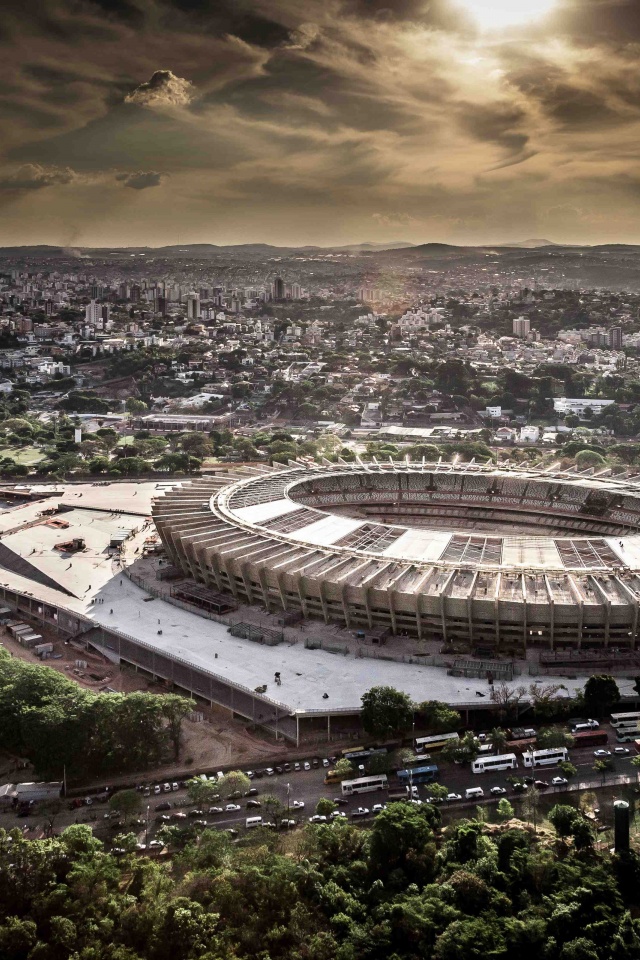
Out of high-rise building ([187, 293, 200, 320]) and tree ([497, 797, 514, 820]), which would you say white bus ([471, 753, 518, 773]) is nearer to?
tree ([497, 797, 514, 820])

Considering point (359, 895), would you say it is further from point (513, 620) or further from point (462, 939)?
point (513, 620)

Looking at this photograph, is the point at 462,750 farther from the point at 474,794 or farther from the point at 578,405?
the point at 578,405

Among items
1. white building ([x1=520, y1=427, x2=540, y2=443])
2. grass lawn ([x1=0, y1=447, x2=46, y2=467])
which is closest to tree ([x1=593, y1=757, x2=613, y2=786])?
grass lawn ([x1=0, y1=447, x2=46, y2=467])

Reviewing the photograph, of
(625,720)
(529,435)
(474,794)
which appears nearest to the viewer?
(474,794)

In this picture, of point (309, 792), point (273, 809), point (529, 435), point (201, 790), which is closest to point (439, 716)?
point (309, 792)

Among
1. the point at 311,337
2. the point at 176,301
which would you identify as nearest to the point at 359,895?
the point at 311,337

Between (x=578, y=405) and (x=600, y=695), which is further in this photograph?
(x=578, y=405)
